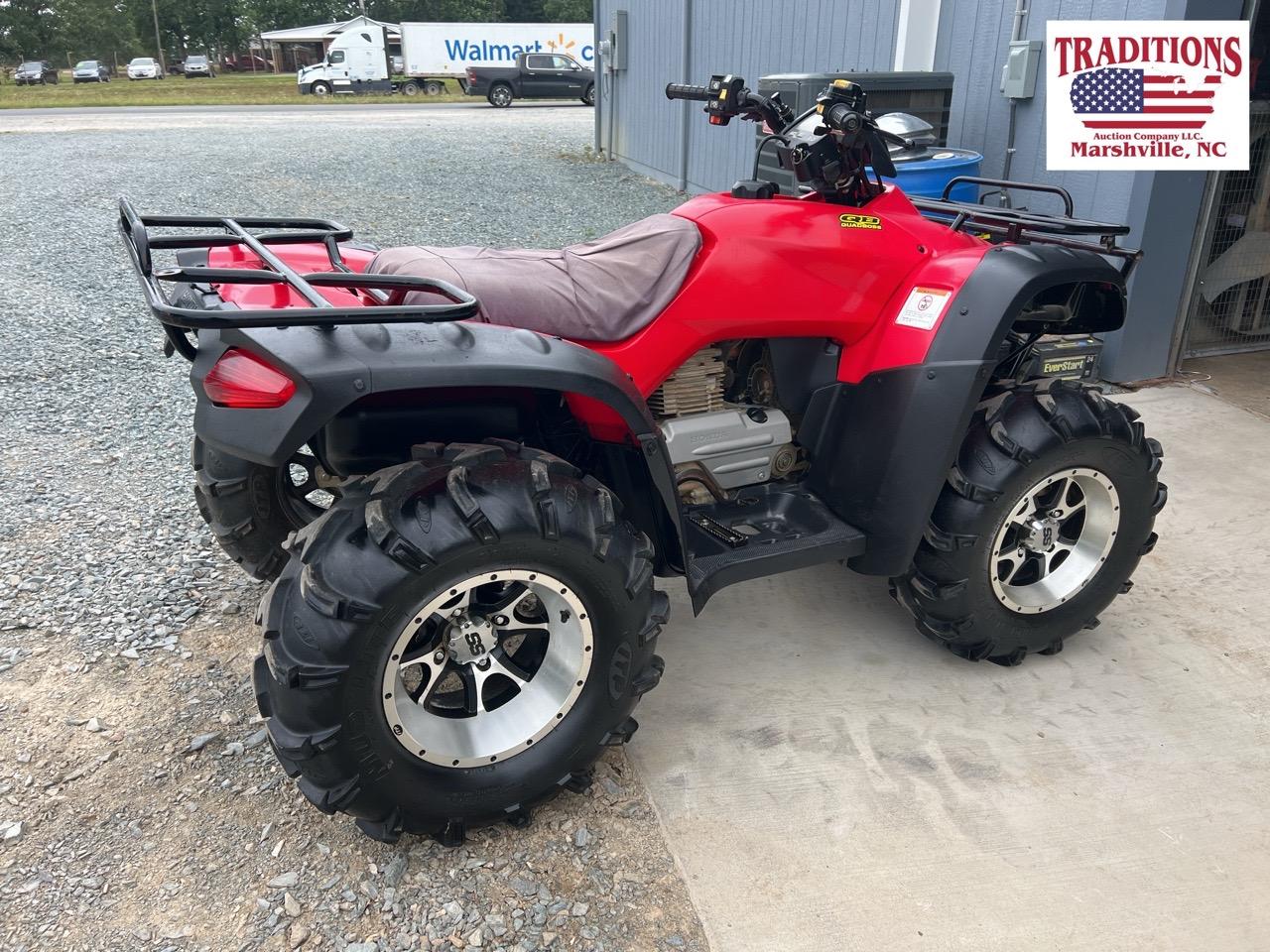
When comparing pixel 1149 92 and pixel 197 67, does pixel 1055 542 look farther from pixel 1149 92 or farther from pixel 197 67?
pixel 197 67

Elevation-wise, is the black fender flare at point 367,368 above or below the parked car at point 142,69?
above

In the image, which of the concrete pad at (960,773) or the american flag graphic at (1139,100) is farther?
the american flag graphic at (1139,100)

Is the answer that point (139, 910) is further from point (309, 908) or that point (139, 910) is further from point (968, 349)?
point (968, 349)

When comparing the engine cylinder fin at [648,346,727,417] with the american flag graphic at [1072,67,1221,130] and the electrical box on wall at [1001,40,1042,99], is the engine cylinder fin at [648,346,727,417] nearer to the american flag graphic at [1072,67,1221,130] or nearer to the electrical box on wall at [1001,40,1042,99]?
the american flag graphic at [1072,67,1221,130]

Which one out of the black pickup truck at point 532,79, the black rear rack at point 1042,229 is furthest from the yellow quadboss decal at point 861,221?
the black pickup truck at point 532,79

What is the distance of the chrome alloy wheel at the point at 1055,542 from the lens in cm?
291

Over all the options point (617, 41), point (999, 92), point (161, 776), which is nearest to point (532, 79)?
point (617, 41)

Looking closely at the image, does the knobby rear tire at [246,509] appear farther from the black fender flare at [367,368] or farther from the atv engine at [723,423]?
the atv engine at [723,423]

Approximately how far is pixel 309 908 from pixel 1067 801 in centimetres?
186

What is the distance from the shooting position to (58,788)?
8.15 ft

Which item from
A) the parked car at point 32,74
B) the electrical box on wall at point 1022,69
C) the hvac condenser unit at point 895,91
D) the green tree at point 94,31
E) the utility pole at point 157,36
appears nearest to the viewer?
the electrical box on wall at point 1022,69

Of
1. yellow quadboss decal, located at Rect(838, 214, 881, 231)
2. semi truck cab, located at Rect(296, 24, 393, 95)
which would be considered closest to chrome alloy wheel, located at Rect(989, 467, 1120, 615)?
yellow quadboss decal, located at Rect(838, 214, 881, 231)

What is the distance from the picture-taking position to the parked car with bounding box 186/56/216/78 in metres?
51.0

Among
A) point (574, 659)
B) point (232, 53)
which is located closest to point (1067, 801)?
point (574, 659)
